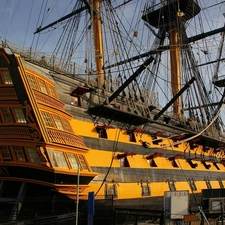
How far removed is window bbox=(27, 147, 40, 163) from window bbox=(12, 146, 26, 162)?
32 cm

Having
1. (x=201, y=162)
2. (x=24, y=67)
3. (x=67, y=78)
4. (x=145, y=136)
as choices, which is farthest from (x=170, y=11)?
(x=24, y=67)

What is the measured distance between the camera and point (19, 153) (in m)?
11.5

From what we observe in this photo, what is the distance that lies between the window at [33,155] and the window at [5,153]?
0.97 m

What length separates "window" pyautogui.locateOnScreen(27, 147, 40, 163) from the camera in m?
11.1

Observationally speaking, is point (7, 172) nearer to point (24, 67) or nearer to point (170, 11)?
point (24, 67)

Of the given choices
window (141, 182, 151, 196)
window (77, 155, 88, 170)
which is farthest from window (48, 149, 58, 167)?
window (141, 182, 151, 196)

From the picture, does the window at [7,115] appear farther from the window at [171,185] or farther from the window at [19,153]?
the window at [171,185]

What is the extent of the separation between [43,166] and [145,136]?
27.8ft

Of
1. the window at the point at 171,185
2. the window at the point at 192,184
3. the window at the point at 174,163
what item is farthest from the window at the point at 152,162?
the window at the point at 192,184

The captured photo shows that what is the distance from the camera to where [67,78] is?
47.6 feet

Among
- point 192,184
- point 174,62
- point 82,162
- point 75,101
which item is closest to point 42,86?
point 75,101

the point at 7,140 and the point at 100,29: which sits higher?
the point at 100,29

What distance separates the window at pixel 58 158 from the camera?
1077 cm

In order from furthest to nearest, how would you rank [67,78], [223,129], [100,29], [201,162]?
1. [223,129]
2. [201,162]
3. [100,29]
4. [67,78]
